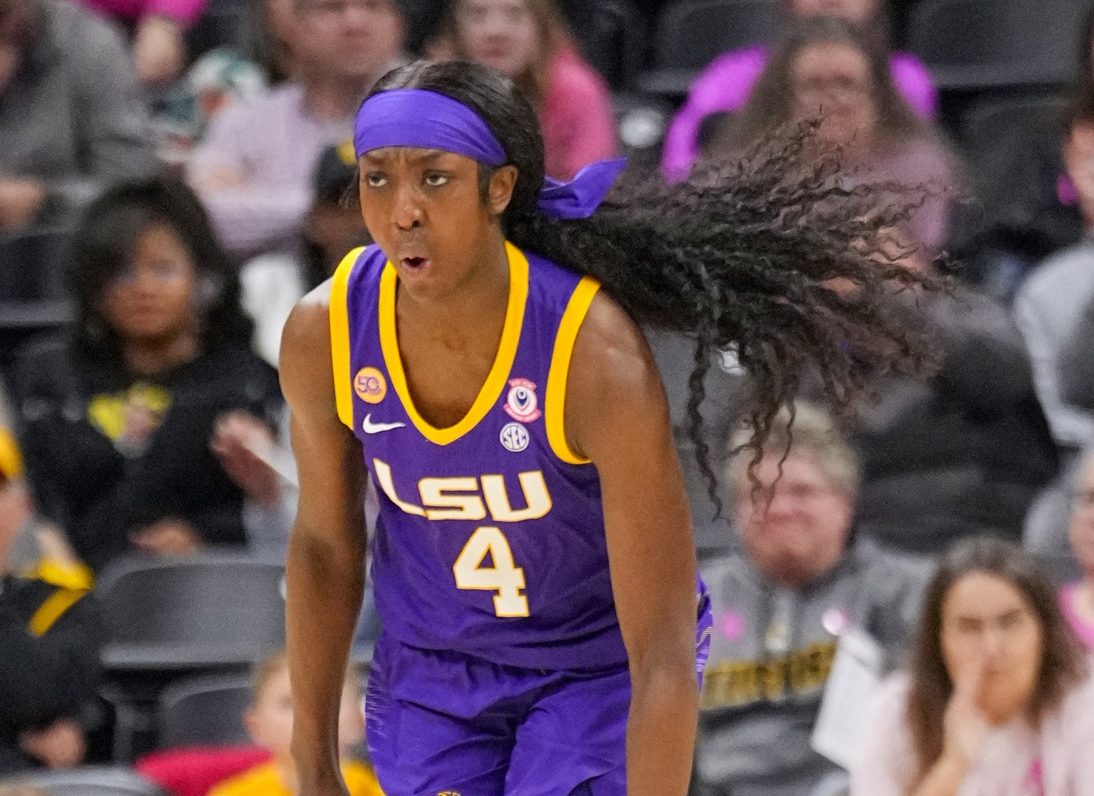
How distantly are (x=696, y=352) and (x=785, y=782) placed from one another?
5.60ft

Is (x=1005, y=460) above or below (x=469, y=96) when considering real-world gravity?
below

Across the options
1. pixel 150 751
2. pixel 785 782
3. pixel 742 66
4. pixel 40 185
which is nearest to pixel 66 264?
pixel 40 185

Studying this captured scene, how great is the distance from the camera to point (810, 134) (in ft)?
9.04

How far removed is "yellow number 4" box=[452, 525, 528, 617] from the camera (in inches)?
103

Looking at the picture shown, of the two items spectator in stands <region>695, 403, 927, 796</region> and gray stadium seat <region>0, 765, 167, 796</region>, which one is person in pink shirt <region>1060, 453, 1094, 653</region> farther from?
gray stadium seat <region>0, 765, 167, 796</region>

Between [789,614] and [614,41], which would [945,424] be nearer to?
[789,614]

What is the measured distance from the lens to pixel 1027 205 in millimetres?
5039

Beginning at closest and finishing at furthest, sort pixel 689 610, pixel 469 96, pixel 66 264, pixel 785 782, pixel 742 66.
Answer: pixel 469 96
pixel 689 610
pixel 785 782
pixel 66 264
pixel 742 66

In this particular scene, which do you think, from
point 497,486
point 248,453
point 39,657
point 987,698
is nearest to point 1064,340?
point 987,698

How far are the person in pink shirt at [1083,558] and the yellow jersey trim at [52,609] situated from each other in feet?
6.45

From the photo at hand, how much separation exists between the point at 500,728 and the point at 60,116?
3389 millimetres

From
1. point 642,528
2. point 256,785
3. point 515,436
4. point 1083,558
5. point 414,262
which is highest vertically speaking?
point 414,262

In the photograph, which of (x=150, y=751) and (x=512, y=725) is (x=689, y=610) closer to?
(x=512, y=725)

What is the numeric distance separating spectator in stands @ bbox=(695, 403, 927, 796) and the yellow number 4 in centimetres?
145
